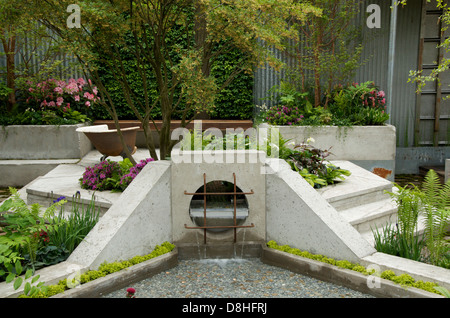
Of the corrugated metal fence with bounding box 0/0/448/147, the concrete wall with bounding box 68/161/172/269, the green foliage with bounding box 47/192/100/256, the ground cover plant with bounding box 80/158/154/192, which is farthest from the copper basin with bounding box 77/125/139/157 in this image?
the corrugated metal fence with bounding box 0/0/448/147

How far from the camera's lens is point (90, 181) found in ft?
19.8

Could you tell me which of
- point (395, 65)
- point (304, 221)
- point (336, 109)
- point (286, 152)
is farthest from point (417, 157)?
point (304, 221)

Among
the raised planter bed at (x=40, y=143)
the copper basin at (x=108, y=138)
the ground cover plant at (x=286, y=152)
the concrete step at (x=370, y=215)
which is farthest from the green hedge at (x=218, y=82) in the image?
the concrete step at (x=370, y=215)

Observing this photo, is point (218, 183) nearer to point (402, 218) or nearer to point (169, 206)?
point (169, 206)

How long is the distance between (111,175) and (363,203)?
3.32 meters

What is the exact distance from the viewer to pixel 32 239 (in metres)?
3.87

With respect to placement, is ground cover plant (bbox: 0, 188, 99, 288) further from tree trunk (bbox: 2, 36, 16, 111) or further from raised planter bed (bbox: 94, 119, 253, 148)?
tree trunk (bbox: 2, 36, 16, 111)

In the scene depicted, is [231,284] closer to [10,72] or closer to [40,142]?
[40,142]

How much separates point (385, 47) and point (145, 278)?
26.4 feet

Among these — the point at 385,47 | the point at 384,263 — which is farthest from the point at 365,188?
the point at 385,47

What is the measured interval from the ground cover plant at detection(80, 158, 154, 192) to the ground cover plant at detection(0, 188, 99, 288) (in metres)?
1.36

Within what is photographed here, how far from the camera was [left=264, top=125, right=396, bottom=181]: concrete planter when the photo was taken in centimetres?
830

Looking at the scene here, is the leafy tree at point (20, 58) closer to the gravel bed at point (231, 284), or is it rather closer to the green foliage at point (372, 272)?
the gravel bed at point (231, 284)

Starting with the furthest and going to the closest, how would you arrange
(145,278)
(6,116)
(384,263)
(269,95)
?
(269,95), (6,116), (145,278), (384,263)
